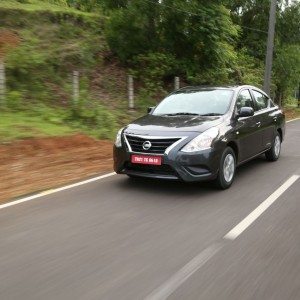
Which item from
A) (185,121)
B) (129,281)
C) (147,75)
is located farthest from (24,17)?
(129,281)

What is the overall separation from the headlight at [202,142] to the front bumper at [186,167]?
0.07m

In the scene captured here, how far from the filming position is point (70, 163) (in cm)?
998

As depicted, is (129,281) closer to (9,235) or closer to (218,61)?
(9,235)

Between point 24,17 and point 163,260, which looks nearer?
point 163,260

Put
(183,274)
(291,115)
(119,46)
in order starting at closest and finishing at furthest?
(183,274) < (119,46) < (291,115)

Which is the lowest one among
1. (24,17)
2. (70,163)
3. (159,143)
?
(70,163)

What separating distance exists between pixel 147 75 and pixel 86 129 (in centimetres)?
782

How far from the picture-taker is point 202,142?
726 centimetres

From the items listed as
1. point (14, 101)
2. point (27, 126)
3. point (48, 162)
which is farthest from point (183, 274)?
point (14, 101)

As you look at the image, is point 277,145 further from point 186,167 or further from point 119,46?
point 119,46

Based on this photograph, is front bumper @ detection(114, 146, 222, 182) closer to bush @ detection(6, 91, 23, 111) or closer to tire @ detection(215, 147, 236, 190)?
tire @ detection(215, 147, 236, 190)

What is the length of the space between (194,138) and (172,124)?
56 centimetres

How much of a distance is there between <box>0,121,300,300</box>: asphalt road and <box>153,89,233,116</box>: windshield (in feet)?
4.32

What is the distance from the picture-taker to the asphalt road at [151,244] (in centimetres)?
407
